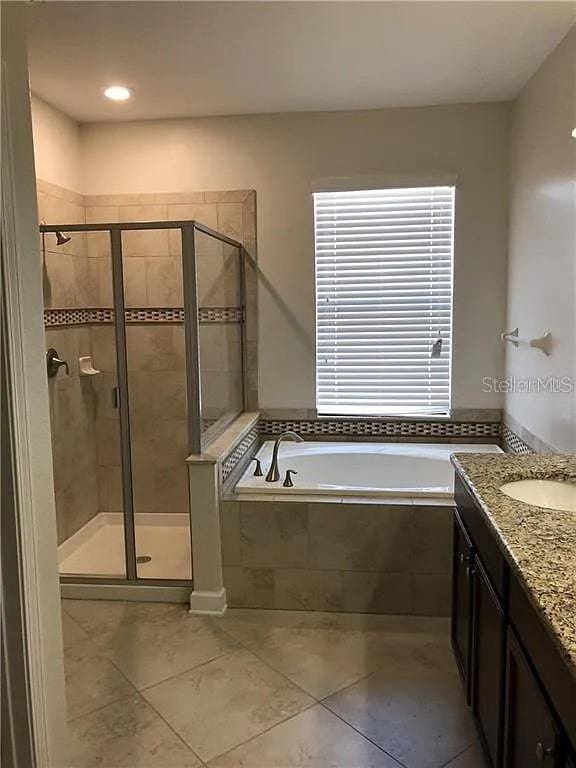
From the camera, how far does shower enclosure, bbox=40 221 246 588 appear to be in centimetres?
314

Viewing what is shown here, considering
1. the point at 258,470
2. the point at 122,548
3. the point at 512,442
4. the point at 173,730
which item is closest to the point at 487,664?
the point at 173,730

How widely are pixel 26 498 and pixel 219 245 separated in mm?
2231

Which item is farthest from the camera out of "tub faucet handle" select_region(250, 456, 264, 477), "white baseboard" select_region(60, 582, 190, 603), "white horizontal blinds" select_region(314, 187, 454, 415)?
"white horizontal blinds" select_region(314, 187, 454, 415)

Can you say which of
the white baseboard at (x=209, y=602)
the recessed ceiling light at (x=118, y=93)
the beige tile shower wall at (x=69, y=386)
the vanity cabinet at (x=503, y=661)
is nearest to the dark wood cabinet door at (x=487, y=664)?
the vanity cabinet at (x=503, y=661)

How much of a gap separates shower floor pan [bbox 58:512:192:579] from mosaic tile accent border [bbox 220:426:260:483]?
587 mm

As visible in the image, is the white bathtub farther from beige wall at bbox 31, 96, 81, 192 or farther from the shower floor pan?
beige wall at bbox 31, 96, 81, 192

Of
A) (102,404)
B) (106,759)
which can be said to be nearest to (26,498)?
(106,759)

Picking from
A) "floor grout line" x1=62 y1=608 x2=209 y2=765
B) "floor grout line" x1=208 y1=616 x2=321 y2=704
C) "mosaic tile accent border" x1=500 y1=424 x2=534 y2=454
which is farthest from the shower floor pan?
"mosaic tile accent border" x1=500 y1=424 x2=534 y2=454

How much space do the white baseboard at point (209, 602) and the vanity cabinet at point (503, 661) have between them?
3.72 feet

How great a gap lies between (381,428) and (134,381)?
1547mm

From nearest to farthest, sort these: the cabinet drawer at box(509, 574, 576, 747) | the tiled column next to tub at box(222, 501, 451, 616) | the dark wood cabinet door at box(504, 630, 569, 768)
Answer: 1. the cabinet drawer at box(509, 574, 576, 747)
2. the dark wood cabinet door at box(504, 630, 569, 768)
3. the tiled column next to tub at box(222, 501, 451, 616)

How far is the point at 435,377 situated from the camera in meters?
3.83

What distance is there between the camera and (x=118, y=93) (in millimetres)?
3281

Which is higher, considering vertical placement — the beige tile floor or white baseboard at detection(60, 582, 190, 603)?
white baseboard at detection(60, 582, 190, 603)
